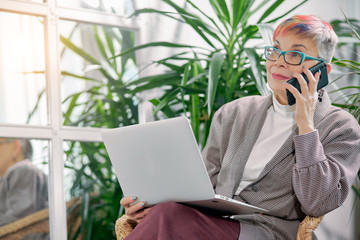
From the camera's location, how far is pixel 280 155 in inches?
74.2

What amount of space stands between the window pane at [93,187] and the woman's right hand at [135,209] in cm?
122

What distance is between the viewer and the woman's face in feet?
6.18

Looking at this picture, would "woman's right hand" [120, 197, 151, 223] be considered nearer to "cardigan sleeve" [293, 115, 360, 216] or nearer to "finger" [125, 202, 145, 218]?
"finger" [125, 202, 145, 218]

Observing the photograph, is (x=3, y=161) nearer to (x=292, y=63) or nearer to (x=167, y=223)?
(x=167, y=223)

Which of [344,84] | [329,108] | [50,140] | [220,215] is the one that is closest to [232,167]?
[220,215]

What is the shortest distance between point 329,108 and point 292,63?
22 centimetres

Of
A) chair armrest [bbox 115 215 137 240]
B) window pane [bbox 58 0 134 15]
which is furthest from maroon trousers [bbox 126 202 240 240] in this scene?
window pane [bbox 58 0 134 15]

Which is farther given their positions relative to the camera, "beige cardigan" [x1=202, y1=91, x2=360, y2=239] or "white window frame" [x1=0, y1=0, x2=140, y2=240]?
"white window frame" [x1=0, y1=0, x2=140, y2=240]

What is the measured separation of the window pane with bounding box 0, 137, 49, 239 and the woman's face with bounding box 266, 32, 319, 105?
1451mm

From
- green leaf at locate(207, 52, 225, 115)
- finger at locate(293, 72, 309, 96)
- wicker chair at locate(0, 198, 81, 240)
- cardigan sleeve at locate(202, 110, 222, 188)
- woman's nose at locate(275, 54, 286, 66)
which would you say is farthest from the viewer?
wicker chair at locate(0, 198, 81, 240)

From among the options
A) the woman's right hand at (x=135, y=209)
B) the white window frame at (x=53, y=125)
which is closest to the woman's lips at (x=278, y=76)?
the woman's right hand at (x=135, y=209)

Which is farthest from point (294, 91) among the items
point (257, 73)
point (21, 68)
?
point (21, 68)

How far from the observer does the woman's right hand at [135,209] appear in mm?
1755

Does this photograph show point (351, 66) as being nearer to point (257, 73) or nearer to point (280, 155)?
→ point (257, 73)
